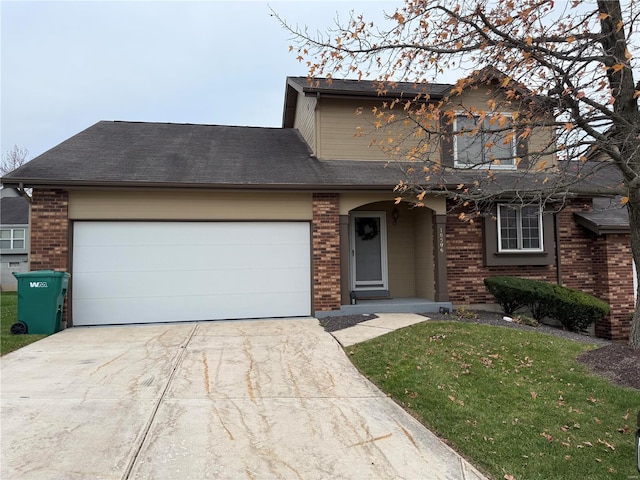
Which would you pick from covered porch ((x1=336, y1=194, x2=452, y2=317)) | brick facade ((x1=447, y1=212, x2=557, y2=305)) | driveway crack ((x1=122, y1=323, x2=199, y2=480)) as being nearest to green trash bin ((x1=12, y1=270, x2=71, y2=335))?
driveway crack ((x1=122, y1=323, x2=199, y2=480))

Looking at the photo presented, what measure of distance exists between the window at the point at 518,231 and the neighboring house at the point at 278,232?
34 mm

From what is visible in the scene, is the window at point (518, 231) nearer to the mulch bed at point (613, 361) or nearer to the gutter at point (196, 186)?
the mulch bed at point (613, 361)

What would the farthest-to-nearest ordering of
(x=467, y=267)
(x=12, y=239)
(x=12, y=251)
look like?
(x=12, y=239), (x=12, y=251), (x=467, y=267)

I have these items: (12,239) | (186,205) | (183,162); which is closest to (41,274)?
(186,205)

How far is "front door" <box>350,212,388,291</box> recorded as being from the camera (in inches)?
437

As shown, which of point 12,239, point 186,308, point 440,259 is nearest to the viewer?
point 186,308

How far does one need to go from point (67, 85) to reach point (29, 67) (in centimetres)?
718

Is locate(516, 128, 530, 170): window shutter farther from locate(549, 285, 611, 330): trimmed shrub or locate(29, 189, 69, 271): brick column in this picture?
locate(29, 189, 69, 271): brick column

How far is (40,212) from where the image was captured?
28.1 ft

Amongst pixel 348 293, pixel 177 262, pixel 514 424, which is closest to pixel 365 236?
pixel 348 293

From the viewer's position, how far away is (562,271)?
10.9 meters

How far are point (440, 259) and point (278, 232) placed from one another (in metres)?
3.93

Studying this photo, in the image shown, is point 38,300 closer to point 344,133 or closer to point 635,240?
point 344,133

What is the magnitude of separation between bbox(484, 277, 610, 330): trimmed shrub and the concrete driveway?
15.9 feet
